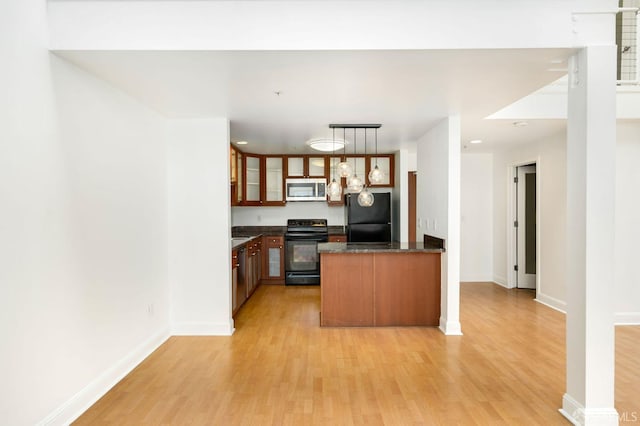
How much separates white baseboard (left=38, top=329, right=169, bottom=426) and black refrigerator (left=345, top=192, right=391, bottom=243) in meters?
3.41

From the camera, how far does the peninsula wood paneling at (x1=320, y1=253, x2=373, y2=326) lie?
13.5 feet

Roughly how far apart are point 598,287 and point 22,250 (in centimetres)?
328

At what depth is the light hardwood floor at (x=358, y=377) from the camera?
232 centimetres

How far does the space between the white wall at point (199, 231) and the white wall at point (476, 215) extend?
14.4 feet

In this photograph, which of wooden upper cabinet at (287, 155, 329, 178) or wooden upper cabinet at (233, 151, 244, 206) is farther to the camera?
wooden upper cabinet at (287, 155, 329, 178)

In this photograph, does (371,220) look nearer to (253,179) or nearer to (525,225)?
(253,179)

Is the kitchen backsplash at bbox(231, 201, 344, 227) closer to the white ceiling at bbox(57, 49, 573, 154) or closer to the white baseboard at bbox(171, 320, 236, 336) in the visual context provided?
the white ceiling at bbox(57, 49, 573, 154)

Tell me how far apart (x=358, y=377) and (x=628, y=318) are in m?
3.55

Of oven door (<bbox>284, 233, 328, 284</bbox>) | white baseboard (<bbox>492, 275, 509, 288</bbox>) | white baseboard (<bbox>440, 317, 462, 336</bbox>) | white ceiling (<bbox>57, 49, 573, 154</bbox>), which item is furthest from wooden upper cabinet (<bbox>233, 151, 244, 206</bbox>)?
white baseboard (<bbox>492, 275, 509, 288</bbox>)

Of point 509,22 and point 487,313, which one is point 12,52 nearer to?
point 509,22

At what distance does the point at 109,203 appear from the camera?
2.77 metres

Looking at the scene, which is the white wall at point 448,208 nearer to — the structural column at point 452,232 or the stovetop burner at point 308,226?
the structural column at point 452,232

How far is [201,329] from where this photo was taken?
3838mm

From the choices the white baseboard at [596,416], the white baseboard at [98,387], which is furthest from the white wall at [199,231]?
the white baseboard at [596,416]
